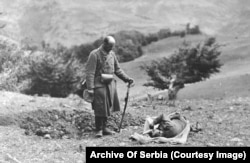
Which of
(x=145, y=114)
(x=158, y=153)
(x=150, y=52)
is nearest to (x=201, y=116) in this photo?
(x=145, y=114)

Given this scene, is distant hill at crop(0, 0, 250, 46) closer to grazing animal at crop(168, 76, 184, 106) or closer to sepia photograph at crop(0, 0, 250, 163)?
sepia photograph at crop(0, 0, 250, 163)

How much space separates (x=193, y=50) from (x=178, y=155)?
11.5 meters

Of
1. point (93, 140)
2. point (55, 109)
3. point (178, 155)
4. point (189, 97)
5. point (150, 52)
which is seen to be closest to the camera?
point (178, 155)

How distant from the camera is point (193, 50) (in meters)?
17.2

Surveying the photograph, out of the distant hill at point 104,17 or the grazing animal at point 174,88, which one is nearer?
the grazing animal at point 174,88

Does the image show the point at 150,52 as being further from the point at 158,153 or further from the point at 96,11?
the point at 158,153

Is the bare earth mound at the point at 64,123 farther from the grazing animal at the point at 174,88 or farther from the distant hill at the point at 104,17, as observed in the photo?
the distant hill at the point at 104,17

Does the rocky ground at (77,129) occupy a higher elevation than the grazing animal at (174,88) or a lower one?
higher

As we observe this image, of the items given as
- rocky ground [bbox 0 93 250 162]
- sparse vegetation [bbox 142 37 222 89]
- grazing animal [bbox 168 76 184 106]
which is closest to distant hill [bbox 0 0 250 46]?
sparse vegetation [bbox 142 37 222 89]

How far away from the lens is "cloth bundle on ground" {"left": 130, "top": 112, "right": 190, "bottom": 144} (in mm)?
7156

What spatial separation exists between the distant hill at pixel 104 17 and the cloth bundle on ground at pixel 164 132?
88.6 ft

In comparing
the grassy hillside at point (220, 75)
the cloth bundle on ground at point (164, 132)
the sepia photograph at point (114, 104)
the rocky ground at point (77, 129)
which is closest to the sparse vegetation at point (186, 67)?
the sepia photograph at point (114, 104)

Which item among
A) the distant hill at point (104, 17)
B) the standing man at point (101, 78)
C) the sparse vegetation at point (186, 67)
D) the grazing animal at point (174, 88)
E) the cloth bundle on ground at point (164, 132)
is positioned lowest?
the distant hill at point (104, 17)

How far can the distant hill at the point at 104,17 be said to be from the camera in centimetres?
5262
